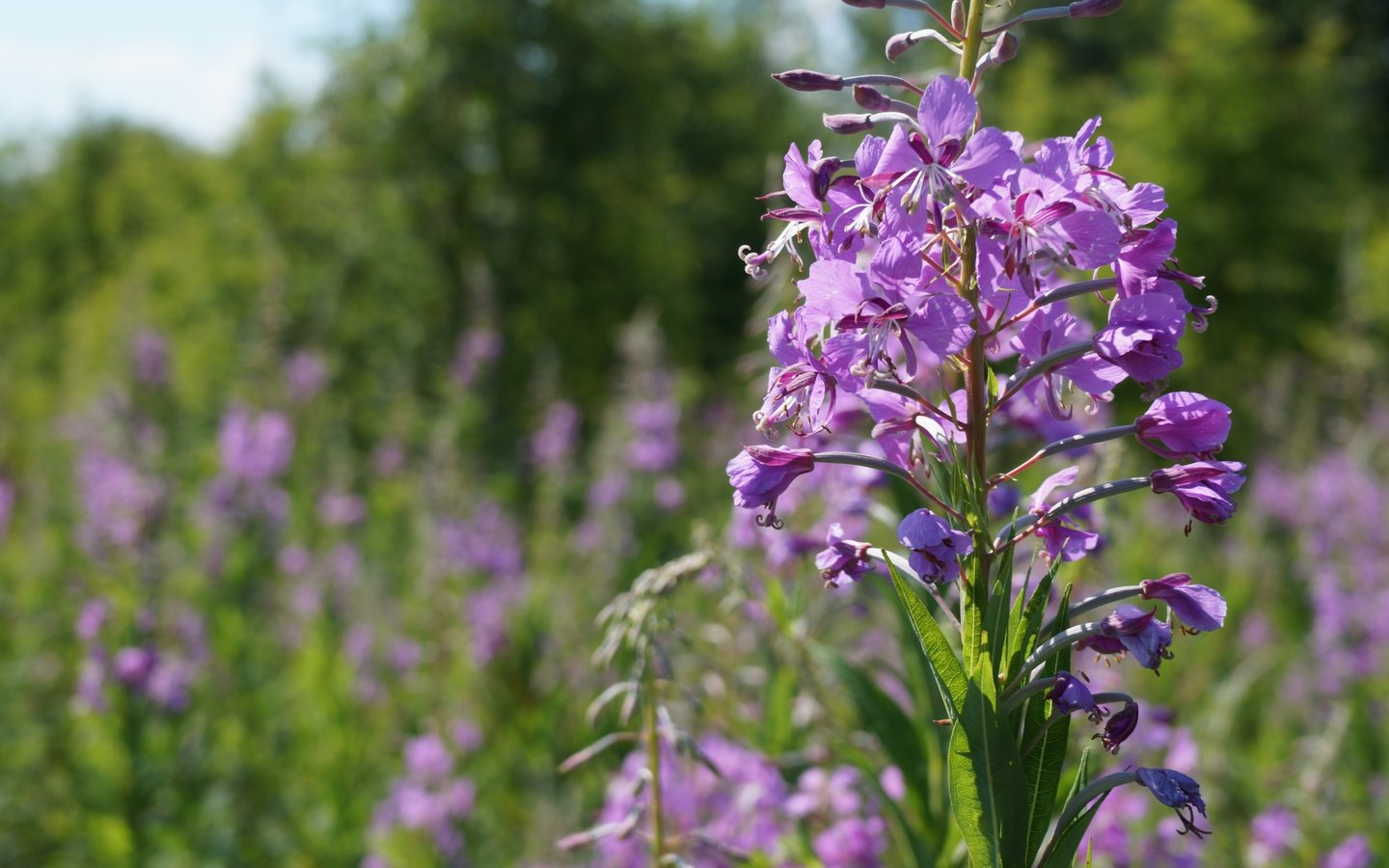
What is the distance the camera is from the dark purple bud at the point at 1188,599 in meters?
1.23

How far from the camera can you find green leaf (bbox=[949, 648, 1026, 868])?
123 centimetres

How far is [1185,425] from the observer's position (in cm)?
127

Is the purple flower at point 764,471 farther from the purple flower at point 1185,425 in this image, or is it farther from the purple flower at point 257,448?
the purple flower at point 257,448

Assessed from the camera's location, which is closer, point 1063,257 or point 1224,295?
point 1063,257

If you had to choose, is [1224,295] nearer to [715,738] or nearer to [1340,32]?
[1340,32]

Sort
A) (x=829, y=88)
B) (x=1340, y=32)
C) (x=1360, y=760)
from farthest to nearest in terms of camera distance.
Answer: (x=1340, y=32), (x=1360, y=760), (x=829, y=88)

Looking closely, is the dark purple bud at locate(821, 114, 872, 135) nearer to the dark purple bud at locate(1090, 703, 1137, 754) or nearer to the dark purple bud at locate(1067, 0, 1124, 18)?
the dark purple bud at locate(1067, 0, 1124, 18)

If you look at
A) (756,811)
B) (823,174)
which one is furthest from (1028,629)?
(756,811)

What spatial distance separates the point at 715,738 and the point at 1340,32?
75.6ft

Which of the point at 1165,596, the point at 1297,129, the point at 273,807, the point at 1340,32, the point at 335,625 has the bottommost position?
the point at 273,807

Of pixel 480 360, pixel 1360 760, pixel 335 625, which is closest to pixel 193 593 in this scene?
pixel 335 625

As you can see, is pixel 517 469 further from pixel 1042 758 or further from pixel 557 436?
pixel 1042 758

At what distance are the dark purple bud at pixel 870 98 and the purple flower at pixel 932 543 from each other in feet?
1.59

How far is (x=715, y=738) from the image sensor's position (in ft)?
10.4
